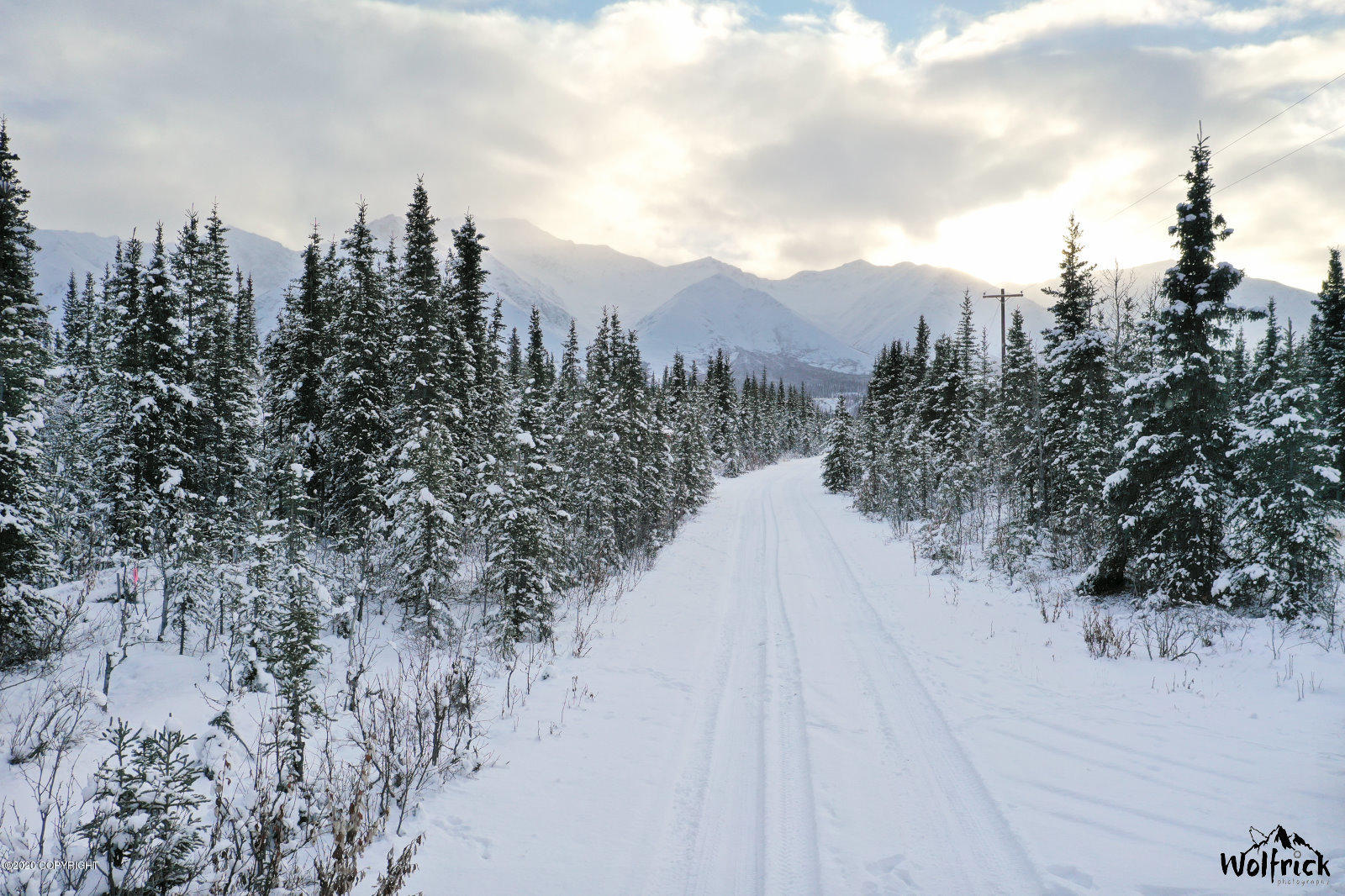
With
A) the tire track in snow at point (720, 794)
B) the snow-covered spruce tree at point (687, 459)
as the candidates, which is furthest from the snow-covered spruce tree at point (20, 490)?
the snow-covered spruce tree at point (687, 459)

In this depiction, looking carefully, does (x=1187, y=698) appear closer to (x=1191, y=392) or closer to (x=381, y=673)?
(x=1191, y=392)

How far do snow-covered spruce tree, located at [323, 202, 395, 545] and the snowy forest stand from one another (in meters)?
0.09

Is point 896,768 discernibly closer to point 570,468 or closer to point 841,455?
point 570,468

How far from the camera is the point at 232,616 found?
13.6 m

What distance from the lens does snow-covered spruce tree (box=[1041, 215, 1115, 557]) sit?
16344mm

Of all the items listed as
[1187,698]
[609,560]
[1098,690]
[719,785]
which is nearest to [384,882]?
[719,785]

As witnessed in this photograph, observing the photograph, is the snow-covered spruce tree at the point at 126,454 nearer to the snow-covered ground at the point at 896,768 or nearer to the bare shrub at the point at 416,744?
the bare shrub at the point at 416,744

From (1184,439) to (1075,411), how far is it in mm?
8350

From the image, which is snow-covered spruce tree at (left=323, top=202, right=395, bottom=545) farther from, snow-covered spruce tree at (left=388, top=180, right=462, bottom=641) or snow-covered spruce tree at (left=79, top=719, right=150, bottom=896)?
snow-covered spruce tree at (left=79, top=719, right=150, bottom=896)

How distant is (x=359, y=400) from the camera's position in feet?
60.1

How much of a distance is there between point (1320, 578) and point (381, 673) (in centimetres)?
1715

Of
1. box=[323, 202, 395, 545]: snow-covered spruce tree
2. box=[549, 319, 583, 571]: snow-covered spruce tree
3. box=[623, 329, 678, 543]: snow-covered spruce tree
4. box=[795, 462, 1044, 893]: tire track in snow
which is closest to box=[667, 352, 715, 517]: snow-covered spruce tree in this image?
box=[623, 329, 678, 543]: snow-covered spruce tree

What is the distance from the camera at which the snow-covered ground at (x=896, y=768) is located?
14.6 ft

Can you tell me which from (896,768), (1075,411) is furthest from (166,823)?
(1075,411)
